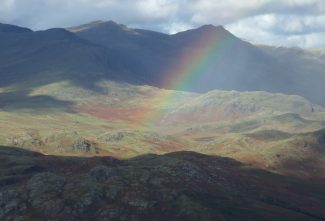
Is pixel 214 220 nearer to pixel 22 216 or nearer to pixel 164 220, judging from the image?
pixel 164 220

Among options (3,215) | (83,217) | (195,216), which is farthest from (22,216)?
(195,216)

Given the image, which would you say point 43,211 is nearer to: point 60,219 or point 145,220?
point 60,219

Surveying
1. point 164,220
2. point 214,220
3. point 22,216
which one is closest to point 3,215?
point 22,216

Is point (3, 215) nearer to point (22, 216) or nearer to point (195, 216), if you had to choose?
point (22, 216)

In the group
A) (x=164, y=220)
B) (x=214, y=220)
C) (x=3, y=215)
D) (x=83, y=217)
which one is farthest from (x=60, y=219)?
(x=214, y=220)

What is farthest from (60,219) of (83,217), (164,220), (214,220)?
(214,220)
